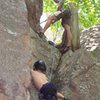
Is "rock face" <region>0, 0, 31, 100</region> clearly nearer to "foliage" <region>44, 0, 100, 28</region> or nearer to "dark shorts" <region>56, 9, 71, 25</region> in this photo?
"dark shorts" <region>56, 9, 71, 25</region>

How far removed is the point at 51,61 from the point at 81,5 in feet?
41.6

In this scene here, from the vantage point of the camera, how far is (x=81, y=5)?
71.8 feet

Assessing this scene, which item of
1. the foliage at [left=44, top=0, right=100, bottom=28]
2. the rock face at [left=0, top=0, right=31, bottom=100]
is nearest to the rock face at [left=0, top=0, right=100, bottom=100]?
the rock face at [left=0, top=0, right=31, bottom=100]

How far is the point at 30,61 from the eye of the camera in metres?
5.60

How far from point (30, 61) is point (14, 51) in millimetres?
382

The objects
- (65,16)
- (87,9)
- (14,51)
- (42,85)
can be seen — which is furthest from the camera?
(87,9)

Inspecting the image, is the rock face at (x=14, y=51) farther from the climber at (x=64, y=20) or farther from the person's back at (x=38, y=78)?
the climber at (x=64, y=20)

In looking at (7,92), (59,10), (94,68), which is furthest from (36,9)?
(7,92)

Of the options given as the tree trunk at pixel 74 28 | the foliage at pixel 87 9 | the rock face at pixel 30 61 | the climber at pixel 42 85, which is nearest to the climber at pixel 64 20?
the tree trunk at pixel 74 28

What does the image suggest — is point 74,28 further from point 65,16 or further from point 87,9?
point 87,9

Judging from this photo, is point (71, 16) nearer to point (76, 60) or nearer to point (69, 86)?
point (76, 60)

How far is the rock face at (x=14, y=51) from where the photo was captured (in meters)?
4.95

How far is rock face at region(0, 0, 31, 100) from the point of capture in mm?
4949

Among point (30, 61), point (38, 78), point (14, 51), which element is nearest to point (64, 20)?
point (38, 78)
